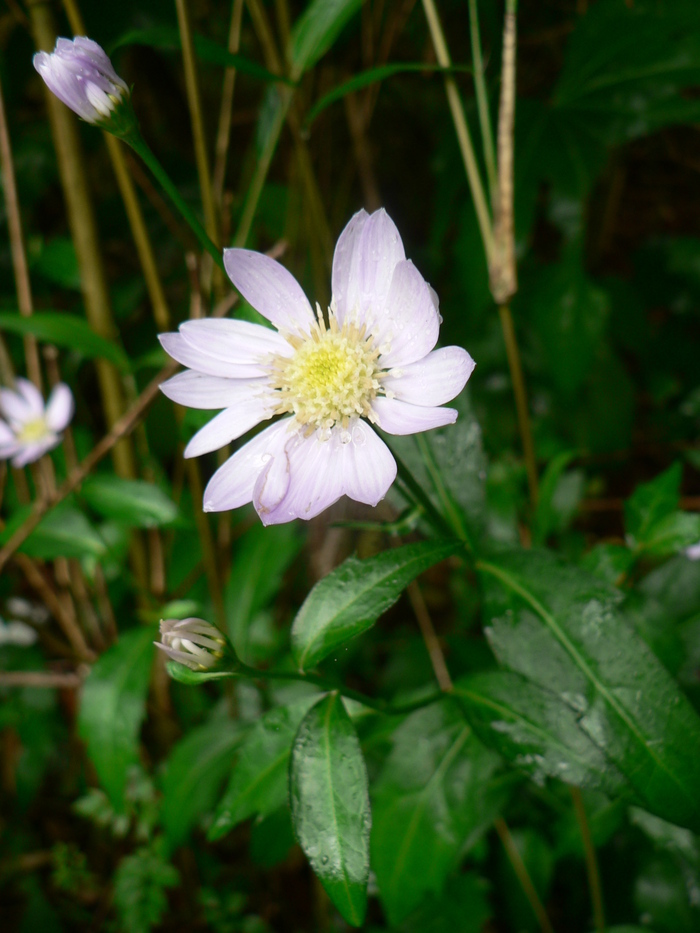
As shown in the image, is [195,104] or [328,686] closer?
[328,686]

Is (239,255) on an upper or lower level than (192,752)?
upper

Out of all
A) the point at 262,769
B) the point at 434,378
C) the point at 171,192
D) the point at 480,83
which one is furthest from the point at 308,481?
the point at 480,83

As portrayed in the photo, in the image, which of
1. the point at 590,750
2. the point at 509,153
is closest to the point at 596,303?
the point at 509,153

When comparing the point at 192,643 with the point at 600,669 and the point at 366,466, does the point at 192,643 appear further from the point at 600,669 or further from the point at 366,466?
the point at 600,669

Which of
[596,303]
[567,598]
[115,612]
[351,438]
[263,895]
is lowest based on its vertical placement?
[263,895]

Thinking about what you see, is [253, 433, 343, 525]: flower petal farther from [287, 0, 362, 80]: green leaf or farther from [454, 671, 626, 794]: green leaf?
[287, 0, 362, 80]: green leaf

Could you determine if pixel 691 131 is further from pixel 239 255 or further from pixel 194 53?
pixel 239 255

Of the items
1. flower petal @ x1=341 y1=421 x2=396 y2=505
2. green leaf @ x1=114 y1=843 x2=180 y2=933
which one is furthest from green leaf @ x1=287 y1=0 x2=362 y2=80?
green leaf @ x1=114 y1=843 x2=180 y2=933
